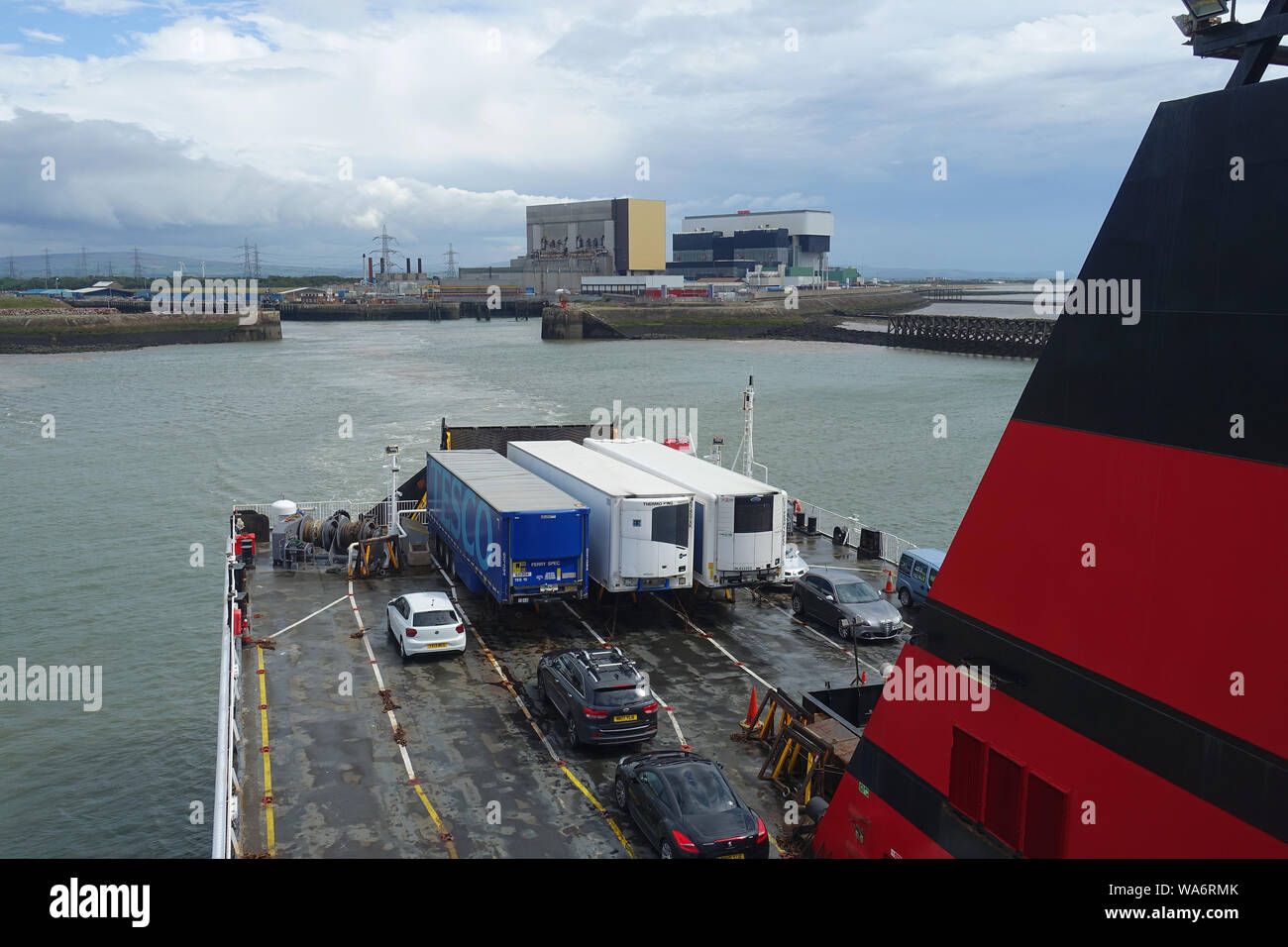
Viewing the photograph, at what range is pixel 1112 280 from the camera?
22.5 ft

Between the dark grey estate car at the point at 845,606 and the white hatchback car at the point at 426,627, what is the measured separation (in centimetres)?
678

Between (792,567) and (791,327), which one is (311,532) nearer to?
(792,567)

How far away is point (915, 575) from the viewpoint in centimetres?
2081

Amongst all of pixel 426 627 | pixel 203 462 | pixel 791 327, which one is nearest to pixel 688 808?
pixel 426 627

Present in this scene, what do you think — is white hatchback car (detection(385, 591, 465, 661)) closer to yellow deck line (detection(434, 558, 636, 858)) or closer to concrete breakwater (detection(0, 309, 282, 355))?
yellow deck line (detection(434, 558, 636, 858))

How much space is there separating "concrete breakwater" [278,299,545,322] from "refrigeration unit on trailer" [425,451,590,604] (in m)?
172

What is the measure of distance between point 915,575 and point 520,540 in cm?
809

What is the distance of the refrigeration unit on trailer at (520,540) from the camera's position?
1877 centimetres

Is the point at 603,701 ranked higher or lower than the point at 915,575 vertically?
lower

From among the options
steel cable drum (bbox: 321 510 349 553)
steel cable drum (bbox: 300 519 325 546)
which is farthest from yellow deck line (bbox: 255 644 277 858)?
steel cable drum (bbox: 300 519 325 546)

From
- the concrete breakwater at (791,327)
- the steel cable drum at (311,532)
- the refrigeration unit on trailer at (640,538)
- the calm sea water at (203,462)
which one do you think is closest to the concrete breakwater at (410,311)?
the concrete breakwater at (791,327)

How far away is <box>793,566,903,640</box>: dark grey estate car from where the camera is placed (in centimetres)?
1889
